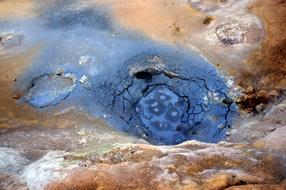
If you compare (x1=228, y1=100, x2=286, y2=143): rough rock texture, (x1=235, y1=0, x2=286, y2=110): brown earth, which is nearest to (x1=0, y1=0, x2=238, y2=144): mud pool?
(x1=228, y1=100, x2=286, y2=143): rough rock texture

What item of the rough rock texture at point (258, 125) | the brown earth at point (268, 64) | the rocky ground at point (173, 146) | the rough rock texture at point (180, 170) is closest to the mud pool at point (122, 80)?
the rocky ground at point (173, 146)

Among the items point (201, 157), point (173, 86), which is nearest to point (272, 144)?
→ point (201, 157)

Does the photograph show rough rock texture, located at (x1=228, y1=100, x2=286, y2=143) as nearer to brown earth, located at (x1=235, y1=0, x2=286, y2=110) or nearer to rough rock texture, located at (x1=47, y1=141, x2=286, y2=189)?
brown earth, located at (x1=235, y1=0, x2=286, y2=110)

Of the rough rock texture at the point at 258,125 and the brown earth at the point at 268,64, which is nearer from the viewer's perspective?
the rough rock texture at the point at 258,125

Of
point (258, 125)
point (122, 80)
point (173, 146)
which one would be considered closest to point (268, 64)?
point (258, 125)

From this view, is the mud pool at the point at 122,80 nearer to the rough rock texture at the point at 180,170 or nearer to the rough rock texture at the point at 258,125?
the rough rock texture at the point at 258,125

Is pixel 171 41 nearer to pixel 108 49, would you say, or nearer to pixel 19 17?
pixel 108 49

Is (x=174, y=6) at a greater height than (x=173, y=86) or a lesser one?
greater

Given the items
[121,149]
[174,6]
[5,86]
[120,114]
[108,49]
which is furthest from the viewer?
[174,6]
